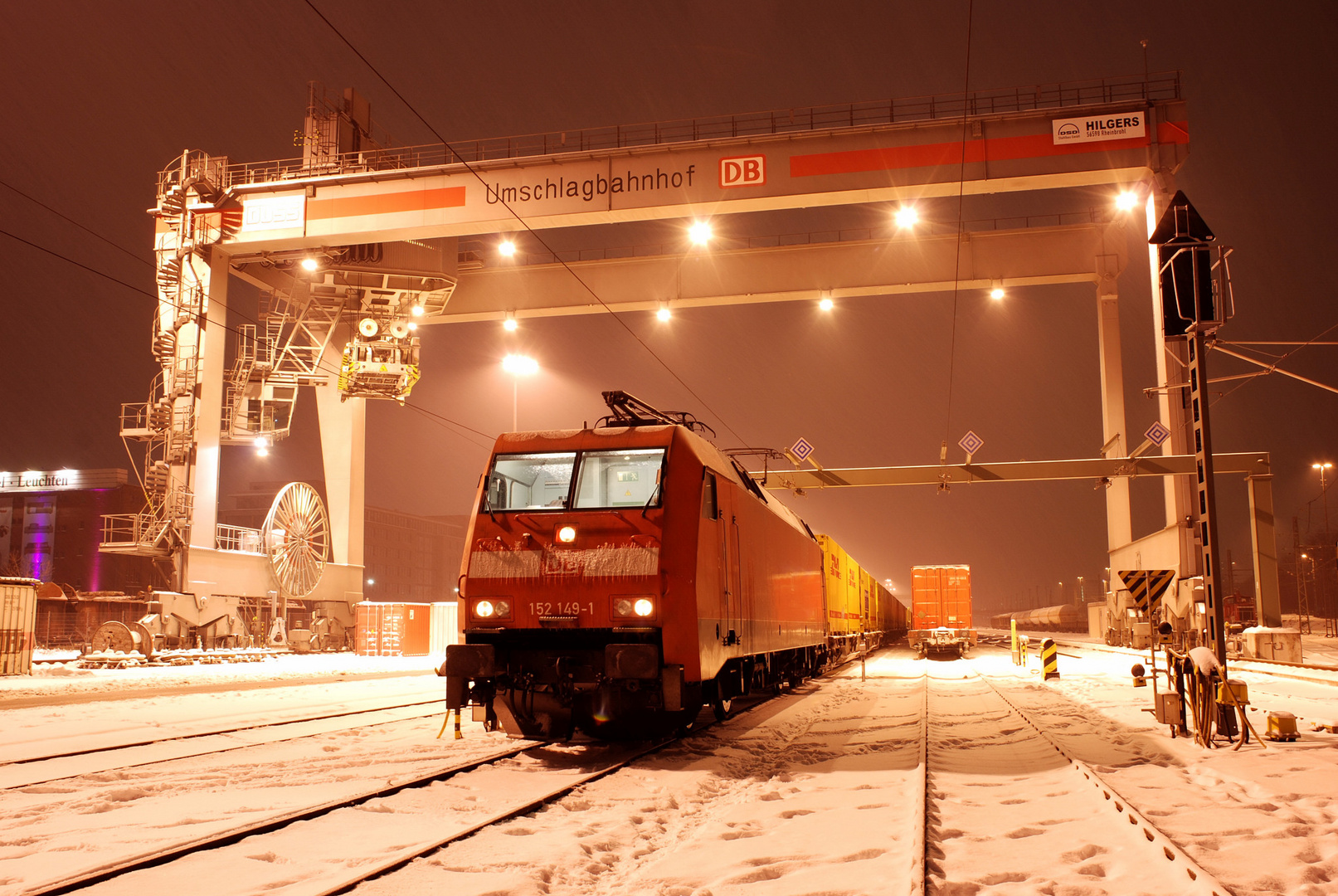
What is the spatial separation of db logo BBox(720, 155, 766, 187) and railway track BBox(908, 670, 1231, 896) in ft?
52.7

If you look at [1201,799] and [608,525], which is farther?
[608,525]

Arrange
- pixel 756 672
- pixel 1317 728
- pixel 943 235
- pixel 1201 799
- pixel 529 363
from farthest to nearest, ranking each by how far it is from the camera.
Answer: pixel 943 235 → pixel 529 363 → pixel 756 672 → pixel 1317 728 → pixel 1201 799

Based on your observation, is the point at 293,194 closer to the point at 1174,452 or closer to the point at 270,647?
the point at 270,647

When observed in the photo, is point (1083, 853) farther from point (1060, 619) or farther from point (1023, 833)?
point (1060, 619)

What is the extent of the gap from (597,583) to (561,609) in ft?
1.50

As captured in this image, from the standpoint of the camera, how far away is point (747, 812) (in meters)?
7.41

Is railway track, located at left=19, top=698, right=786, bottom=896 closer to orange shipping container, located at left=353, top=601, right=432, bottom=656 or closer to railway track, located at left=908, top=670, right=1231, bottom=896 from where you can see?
railway track, located at left=908, top=670, right=1231, bottom=896

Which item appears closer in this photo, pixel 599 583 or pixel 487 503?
pixel 599 583

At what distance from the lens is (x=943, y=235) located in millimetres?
30781

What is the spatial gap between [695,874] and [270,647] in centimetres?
3105

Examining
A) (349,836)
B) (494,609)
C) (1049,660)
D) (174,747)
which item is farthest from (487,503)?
(1049,660)

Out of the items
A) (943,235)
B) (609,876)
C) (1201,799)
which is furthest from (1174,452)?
(609,876)

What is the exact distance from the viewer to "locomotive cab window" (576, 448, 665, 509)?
1011 cm

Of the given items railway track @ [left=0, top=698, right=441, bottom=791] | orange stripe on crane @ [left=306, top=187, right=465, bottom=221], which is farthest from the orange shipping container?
railway track @ [left=0, top=698, right=441, bottom=791]
